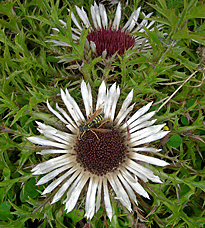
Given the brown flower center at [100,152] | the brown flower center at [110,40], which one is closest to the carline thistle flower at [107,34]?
the brown flower center at [110,40]

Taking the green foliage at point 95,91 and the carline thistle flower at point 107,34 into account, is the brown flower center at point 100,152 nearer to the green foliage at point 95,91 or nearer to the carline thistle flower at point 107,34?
the green foliage at point 95,91

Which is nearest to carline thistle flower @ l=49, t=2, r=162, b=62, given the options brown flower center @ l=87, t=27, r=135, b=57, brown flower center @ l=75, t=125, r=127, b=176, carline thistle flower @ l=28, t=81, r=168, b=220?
brown flower center @ l=87, t=27, r=135, b=57

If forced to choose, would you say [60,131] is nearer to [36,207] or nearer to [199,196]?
[36,207]

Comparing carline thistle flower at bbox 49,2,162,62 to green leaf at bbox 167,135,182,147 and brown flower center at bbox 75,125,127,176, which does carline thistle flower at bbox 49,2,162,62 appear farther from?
green leaf at bbox 167,135,182,147

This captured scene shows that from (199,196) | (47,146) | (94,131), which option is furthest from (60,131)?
(199,196)

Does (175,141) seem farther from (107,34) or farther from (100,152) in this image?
(107,34)

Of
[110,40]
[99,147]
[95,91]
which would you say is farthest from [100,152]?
[110,40]
